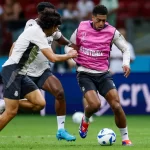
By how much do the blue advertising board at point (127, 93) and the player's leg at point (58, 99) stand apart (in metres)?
6.27

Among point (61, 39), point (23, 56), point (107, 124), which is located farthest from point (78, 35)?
point (107, 124)

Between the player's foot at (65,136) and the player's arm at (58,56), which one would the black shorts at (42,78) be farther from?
the player's arm at (58,56)

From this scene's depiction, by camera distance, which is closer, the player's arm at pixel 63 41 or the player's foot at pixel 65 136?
the player's foot at pixel 65 136

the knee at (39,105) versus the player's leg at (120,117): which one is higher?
the knee at (39,105)

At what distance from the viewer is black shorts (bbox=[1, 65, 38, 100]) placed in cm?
1091

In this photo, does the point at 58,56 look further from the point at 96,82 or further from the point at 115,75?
the point at 115,75

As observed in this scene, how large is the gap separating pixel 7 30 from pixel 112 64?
124 inches

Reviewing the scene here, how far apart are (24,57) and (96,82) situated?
1.67 m

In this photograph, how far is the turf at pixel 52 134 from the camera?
11164mm

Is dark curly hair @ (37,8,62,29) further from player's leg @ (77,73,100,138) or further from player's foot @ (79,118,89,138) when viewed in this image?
player's foot @ (79,118,89,138)

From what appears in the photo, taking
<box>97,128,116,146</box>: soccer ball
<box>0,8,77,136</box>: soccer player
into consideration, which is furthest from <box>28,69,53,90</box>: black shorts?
<box>97,128,116,146</box>: soccer ball

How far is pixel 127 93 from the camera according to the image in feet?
62.5

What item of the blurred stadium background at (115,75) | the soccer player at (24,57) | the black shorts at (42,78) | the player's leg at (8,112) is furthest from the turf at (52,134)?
the black shorts at (42,78)

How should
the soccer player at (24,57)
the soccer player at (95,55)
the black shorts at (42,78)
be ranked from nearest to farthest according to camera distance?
→ the soccer player at (24,57), the soccer player at (95,55), the black shorts at (42,78)
